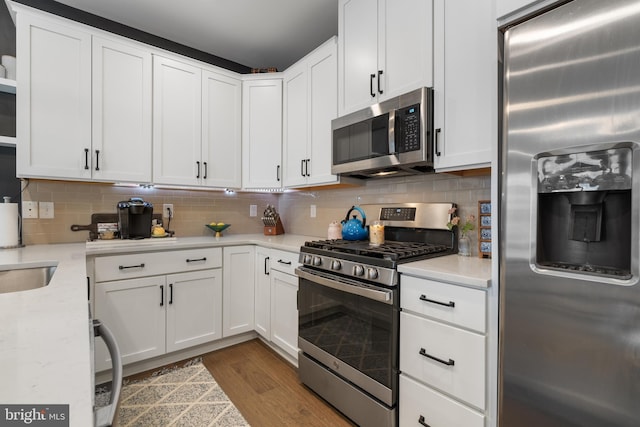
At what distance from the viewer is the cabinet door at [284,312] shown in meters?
2.23

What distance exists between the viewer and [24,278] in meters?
1.57

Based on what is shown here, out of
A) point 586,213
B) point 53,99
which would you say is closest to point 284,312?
point 586,213

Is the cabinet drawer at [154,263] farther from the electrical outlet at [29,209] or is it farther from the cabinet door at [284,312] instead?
the electrical outlet at [29,209]

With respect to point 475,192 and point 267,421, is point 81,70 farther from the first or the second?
point 475,192

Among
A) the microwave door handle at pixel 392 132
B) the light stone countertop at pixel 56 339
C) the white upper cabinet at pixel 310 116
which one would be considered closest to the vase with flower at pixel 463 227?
the light stone countertop at pixel 56 339

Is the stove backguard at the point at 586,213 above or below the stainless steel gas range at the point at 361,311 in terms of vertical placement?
above

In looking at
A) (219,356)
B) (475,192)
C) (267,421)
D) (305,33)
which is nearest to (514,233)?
(475,192)

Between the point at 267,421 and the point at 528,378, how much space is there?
138 centimetres

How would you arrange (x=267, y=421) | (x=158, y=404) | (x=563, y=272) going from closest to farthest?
(x=563, y=272) < (x=267, y=421) < (x=158, y=404)

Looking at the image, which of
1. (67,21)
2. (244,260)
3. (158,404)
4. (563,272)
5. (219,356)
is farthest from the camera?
(244,260)

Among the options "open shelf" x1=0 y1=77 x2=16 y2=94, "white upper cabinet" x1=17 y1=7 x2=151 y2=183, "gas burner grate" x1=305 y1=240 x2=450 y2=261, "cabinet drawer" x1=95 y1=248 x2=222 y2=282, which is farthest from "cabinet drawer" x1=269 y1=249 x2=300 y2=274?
"open shelf" x1=0 y1=77 x2=16 y2=94

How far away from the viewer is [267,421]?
1.75 m

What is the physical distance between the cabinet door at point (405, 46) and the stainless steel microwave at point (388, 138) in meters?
0.10

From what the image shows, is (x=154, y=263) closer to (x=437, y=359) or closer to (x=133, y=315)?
(x=133, y=315)
